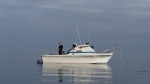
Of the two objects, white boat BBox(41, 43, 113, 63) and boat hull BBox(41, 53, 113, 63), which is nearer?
white boat BBox(41, 43, 113, 63)

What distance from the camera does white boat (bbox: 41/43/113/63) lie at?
2253 inches

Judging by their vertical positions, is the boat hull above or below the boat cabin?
below

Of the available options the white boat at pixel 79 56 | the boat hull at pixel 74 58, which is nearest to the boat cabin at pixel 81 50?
the white boat at pixel 79 56

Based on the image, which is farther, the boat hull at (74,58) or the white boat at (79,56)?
the boat hull at (74,58)

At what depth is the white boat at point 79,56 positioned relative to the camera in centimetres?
5722

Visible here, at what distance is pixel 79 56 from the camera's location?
57562mm

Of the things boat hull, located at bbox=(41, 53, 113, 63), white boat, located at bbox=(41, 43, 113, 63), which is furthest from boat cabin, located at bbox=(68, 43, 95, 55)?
boat hull, located at bbox=(41, 53, 113, 63)

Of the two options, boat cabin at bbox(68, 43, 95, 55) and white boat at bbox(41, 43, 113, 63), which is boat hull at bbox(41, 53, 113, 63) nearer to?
white boat at bbox(41, 43, 113, 63)

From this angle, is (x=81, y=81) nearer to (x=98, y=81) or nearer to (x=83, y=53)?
(x=98, y=81)

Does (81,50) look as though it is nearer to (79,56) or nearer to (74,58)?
(79,56)

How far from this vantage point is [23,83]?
35.7m

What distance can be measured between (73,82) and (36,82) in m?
2.98

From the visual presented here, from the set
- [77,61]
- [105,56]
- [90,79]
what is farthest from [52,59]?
[90,79]

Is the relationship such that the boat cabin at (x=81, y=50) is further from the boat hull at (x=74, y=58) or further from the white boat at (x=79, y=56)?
the boat hull at (x=74, y=58)
